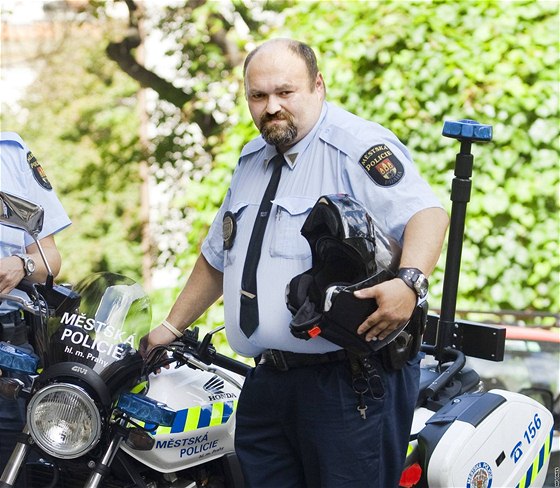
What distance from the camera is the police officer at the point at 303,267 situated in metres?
2.70

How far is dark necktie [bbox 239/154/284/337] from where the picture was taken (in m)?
2.76

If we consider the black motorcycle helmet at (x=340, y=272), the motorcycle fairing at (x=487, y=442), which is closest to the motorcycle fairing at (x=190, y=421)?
the black motorcycle helmet at (x=340, y=272)

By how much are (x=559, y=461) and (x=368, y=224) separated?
2.06 meters

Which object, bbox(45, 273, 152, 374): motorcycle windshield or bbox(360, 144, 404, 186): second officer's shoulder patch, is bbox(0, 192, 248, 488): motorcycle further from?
bbox(360, 144, 404, 186): second officer's shoulder patch

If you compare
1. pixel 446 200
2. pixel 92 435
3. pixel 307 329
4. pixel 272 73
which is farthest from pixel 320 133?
pixel 446 200

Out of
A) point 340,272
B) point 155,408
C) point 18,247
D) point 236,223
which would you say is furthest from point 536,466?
point 18,247

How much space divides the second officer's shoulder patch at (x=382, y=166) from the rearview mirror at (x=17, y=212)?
2.87 feet

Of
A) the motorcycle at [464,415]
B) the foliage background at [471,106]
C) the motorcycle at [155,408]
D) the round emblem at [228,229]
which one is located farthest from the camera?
the foliage background at [471,106]

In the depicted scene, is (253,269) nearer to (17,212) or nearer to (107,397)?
(107,397)

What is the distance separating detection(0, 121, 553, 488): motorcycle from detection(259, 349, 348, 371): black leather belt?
0.26 metres

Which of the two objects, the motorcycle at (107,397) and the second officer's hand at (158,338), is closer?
the motorcycle at (107,397)

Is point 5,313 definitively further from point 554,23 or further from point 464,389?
point 554,23

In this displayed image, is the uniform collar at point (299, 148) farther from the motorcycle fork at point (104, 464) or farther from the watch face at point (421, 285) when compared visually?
the motorcycle fork at point (104, 464)

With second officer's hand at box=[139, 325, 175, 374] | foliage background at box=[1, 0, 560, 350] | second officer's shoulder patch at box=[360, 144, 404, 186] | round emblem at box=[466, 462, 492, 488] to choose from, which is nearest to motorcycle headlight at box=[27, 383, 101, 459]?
second officer's hand at box=[139, 325, 175, 374]
